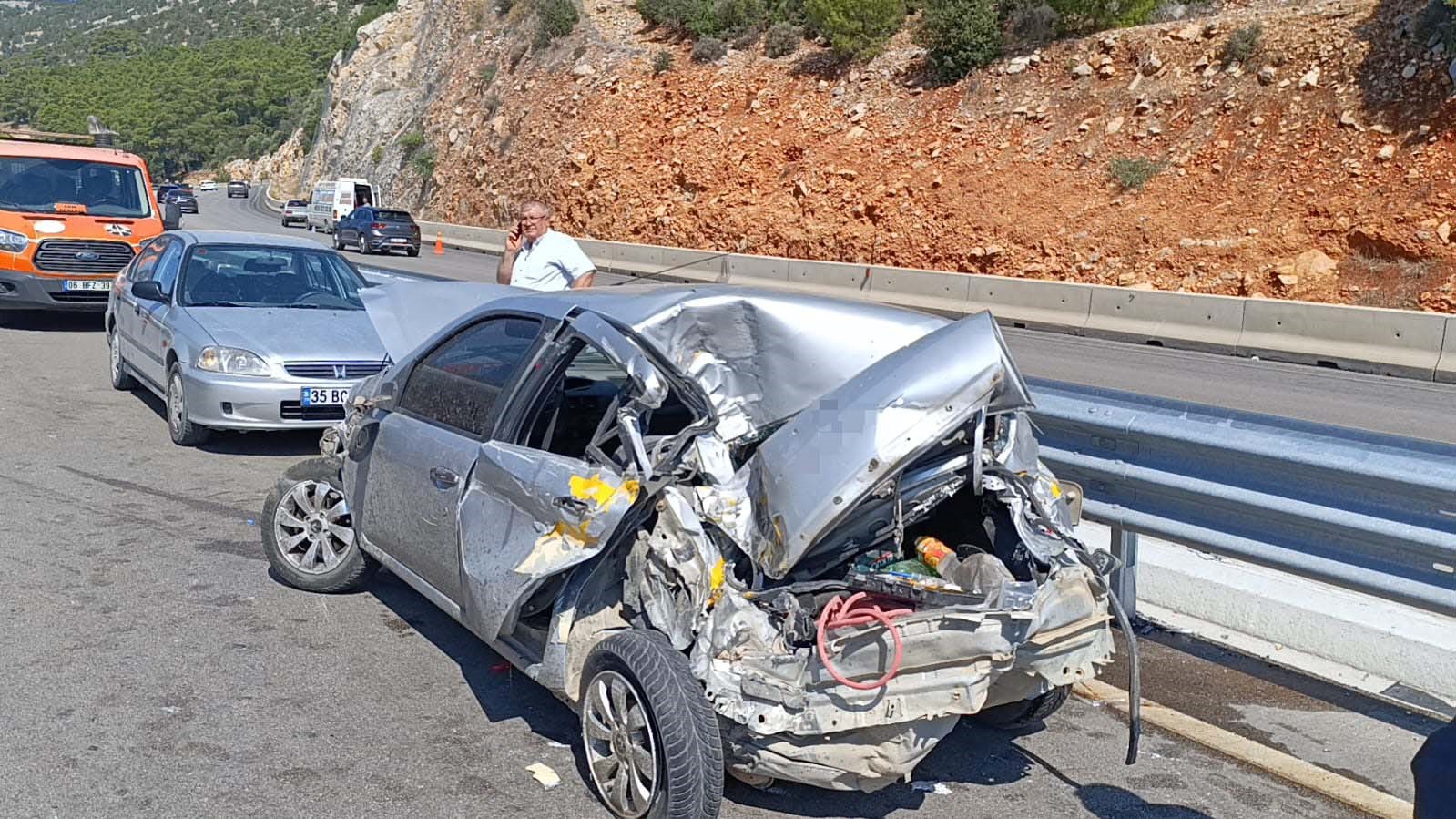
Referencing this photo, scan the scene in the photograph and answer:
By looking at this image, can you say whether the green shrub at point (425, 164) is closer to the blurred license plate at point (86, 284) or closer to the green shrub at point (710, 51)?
the green shrub at point (710, 51)

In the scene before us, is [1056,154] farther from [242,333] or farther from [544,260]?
[242,333]

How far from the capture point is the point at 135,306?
10648 mm

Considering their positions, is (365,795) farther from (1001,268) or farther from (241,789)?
(1001,268)

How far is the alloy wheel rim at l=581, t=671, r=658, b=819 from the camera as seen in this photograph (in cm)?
380

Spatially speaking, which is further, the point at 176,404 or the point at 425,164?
the point at 425,164

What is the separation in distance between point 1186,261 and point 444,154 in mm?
32528

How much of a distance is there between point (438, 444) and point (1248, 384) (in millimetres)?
11810

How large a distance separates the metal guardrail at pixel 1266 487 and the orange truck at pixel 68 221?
12944 millimetres

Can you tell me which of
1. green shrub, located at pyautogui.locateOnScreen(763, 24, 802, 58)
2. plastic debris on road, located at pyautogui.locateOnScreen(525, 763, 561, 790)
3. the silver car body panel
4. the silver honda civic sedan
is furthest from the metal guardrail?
green shrub, located at pyautogui.locateOnScreen(763, 24, 802, 58)

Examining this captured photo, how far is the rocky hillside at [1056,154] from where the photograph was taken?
2200 cm

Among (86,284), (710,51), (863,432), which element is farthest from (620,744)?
(710,51)

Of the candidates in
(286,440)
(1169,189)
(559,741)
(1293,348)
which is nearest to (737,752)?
(559,741)

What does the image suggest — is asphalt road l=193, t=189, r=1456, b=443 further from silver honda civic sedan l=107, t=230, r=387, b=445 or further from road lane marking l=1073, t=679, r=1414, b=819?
silver honda civic sedan l=107, t=230, r=387, b=445

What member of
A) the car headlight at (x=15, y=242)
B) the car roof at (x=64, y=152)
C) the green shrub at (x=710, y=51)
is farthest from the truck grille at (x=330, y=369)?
the green shrub at (x=710, y=51)
